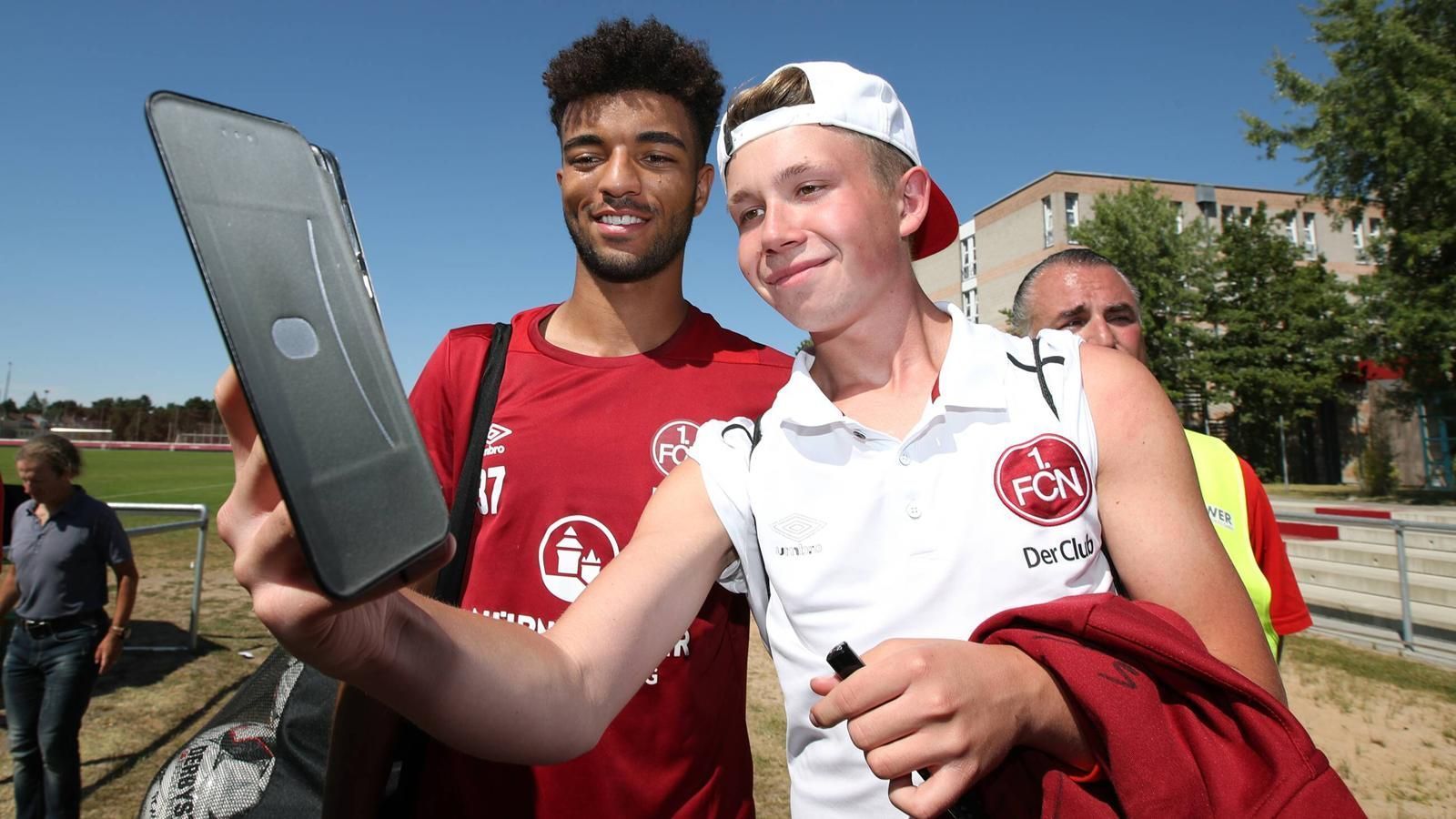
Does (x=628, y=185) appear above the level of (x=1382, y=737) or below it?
above

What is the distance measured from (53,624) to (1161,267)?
1287 inches

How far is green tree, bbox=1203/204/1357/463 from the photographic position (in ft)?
93.6

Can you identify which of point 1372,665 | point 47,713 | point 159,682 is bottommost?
point 159,682

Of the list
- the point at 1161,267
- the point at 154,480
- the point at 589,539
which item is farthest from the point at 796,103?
the point at 154,480

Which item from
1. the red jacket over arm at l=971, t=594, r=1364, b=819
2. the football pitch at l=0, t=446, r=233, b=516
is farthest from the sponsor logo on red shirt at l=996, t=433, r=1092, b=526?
the football pitch at l=0, t=446, r=233, b=516

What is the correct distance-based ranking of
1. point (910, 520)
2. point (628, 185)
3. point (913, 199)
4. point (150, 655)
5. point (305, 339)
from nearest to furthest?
point (305, 339) → point (910, 520) → point (913, 199) → point (628, 185) → point (150, 655)

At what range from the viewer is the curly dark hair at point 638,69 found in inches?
98.0

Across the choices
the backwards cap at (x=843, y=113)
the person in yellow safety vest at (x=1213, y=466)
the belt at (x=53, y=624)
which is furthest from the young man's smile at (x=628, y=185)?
the belt at (x=53, y=624)

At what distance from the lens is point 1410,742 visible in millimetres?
5727

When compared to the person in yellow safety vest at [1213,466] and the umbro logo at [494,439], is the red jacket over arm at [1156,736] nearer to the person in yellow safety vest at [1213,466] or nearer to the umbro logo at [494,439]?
the umbro logo at [494,439]

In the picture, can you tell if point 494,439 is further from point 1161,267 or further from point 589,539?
point 1161,267

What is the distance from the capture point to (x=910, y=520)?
1419mm

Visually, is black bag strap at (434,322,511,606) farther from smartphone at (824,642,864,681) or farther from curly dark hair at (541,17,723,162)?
smartphone at (824,642,864,681)

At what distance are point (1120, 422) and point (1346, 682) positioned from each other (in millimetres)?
7807
